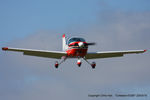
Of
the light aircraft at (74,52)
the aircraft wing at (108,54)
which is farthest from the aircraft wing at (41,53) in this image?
the aircraft wing at (108,54)

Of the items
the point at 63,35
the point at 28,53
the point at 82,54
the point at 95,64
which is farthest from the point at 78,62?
the point at 63,35

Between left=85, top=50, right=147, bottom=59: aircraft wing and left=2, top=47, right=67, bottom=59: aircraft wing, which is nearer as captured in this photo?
left=2, top=47, right=67, bottom=59: aircraft wing

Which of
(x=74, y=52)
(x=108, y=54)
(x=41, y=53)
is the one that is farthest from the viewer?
(x=108, y=54)

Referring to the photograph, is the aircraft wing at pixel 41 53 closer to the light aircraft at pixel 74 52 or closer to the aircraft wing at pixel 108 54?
the light aircraft at pixel 74 52

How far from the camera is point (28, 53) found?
1267 inches

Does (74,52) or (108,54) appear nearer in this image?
(74,52)

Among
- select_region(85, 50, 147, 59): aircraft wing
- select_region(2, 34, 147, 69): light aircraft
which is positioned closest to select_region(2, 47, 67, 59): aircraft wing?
select_region(2, 34, 147, 69): light aircraft

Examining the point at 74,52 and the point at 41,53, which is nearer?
the point at 74,52

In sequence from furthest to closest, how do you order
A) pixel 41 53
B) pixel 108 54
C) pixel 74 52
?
pixel 108 54, pixel 41 53, pixel 74 52

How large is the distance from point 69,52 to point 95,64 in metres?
3.13

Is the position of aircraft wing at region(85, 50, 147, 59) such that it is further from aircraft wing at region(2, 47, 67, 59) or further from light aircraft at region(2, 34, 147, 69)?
aircraft wing at region(2, 47, 67, 59)

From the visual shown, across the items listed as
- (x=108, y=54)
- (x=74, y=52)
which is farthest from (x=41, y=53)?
(x=108, y=54)

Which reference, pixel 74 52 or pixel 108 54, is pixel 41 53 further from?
pixel 108 54

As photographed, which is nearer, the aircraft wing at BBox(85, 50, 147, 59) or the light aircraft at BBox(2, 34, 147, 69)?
the light aircraft at BBox(2, 34, 147, 69)
